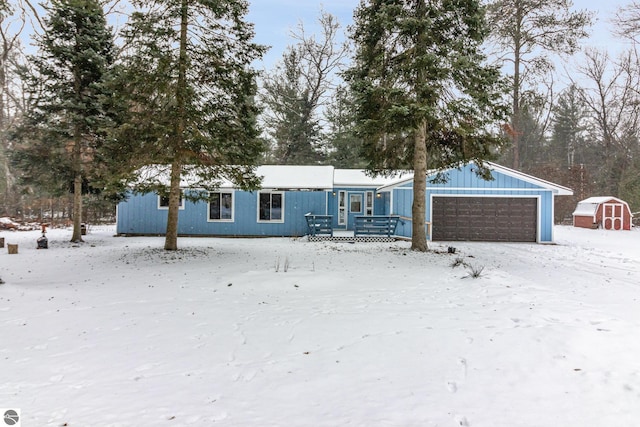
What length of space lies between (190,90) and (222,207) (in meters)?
7.56

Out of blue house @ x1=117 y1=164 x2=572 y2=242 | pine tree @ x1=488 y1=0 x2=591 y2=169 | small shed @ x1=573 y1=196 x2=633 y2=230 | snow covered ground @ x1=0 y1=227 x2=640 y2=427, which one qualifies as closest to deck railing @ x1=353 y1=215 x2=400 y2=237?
blue house @ x1=117 y1=164 x2=572 y2=242

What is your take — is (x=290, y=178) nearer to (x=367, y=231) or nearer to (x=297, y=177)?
(x=297, y=177)

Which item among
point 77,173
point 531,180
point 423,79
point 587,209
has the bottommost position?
point 587,209

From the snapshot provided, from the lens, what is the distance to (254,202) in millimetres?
16516

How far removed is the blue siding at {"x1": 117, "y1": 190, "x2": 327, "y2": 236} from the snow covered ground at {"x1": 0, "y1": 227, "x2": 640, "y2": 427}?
8422mm

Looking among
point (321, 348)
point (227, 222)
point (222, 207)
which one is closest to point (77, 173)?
point (222, 207)

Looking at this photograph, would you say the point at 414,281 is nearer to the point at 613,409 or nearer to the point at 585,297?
the point at 585,297

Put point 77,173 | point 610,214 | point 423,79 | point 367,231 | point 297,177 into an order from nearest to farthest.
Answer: point 423,79 → point 77,173 → point 367,231 → point 297,177 → point 610,214

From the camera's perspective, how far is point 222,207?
651 inches

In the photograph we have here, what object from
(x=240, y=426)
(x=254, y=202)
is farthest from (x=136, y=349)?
(x=254, y=202)

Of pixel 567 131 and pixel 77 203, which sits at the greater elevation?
pixel 567 131

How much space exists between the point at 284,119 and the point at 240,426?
27653mm

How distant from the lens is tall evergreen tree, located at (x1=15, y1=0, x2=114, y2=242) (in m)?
12.8

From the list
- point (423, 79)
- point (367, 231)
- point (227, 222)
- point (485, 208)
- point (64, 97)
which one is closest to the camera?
point (423, 79)
